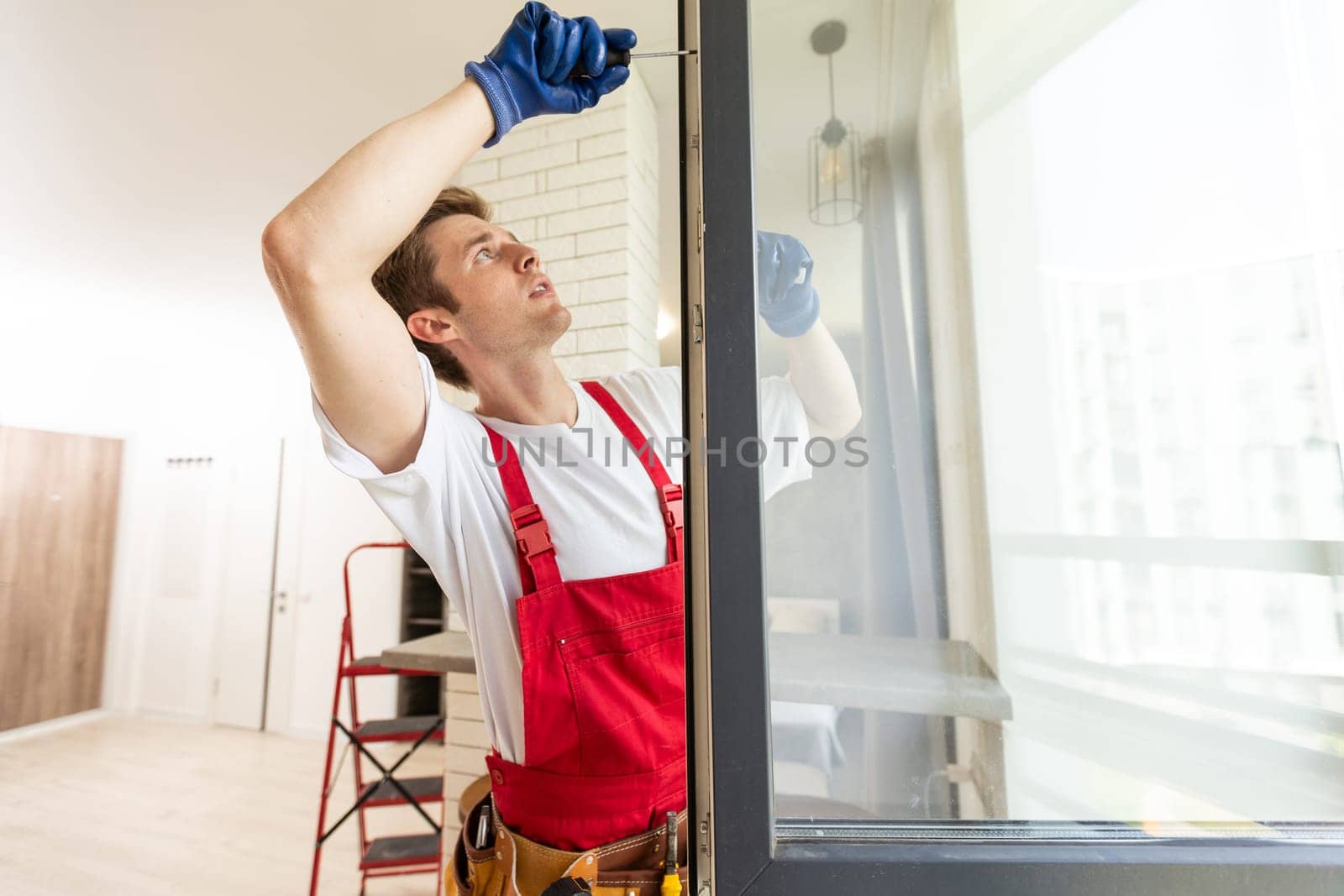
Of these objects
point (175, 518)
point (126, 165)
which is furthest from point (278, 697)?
point (126, 165)

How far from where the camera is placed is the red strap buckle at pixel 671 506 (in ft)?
2.72

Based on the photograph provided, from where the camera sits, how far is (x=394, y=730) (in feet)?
6.77

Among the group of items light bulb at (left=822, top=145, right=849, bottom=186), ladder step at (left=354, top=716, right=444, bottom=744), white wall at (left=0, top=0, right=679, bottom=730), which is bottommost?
ladder step at (left=354, top=716, right=444, bottom=744)

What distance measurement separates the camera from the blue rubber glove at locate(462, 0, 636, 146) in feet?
2.17

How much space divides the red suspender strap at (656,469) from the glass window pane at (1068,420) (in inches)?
15.5

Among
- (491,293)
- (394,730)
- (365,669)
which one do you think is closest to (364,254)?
(491,293)

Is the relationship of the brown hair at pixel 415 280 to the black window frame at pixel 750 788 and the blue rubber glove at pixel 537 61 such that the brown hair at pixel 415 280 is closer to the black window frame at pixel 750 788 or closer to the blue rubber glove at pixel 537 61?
the blue rubber glove at pixel 537 61

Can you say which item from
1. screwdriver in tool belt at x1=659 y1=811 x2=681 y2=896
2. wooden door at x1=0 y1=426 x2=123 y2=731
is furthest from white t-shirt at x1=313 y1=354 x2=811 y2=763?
wooden door at x1=0 y1=426 x2=123 y2=731

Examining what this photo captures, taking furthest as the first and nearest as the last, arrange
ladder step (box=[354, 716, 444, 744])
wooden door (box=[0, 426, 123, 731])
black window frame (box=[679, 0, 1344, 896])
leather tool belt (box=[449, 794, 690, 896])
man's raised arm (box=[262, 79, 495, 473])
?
wooden door (box=[0, 426, 123, 731]) → ladder step (box=[354, 716, 444, 744]) → leather tool belt (box=[449, 794, 690, 896]) → man's raised arm (box=[262, 79, 495, 473]) → black window frame (box=[679, 0, 1344, 896])

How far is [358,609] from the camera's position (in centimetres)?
409

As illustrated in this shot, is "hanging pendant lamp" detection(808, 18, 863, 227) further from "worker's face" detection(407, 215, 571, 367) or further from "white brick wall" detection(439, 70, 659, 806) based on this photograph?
"white brick wall" detection(439, 70, 659, 806)

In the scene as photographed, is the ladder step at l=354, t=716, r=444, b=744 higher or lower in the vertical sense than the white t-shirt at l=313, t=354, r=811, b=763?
lower

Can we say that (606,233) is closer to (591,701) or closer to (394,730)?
(591,701)

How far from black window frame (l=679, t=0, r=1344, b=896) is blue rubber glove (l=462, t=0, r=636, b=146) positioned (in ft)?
0.88
